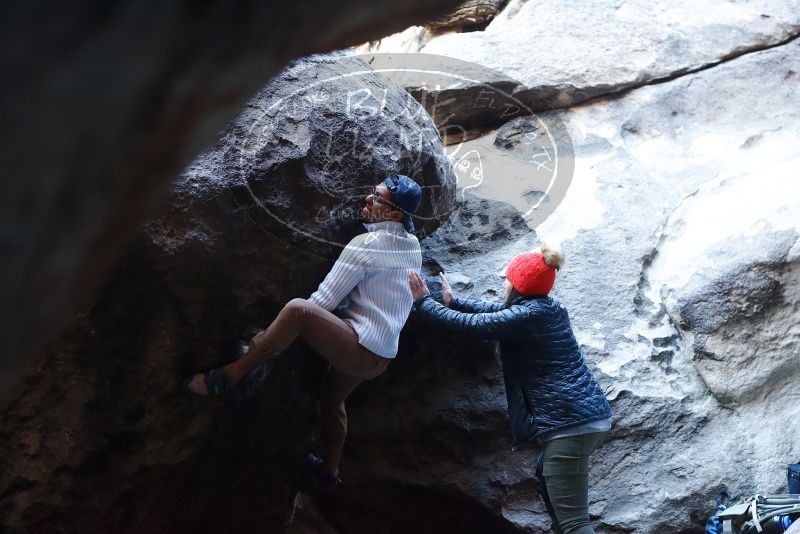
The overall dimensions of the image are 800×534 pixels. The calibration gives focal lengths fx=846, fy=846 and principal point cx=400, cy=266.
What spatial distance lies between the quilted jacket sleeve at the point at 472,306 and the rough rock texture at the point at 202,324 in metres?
0.60

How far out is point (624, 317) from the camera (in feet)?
13.5

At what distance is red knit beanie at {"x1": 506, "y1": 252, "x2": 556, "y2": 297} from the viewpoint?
344cm

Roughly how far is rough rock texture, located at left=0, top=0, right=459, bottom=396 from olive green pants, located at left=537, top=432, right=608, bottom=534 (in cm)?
271

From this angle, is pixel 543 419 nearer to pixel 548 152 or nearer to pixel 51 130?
pixel 548 152

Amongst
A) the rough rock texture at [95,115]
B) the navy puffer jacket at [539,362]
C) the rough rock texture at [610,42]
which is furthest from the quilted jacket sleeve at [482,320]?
the rough rock texture at [95,115]

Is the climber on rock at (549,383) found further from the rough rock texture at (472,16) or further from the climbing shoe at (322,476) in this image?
the rough rock texture at (472,16)

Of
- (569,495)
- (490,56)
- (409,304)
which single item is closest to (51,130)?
(409,304)

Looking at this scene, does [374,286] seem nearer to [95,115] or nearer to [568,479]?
[568,479]

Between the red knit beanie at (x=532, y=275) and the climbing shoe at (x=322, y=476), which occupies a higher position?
the red knit beanie at (x=532, y=275)

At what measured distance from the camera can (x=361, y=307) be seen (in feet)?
10.8

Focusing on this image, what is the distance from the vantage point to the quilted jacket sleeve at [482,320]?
340 cm

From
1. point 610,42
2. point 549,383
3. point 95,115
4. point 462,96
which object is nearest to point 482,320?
point 549,383

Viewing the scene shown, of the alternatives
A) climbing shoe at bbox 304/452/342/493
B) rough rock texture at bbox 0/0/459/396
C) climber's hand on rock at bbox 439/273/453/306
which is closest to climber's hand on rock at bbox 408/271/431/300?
climber's hand on rock at bbox 439/273/453/306

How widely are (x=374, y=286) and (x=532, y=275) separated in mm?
651
